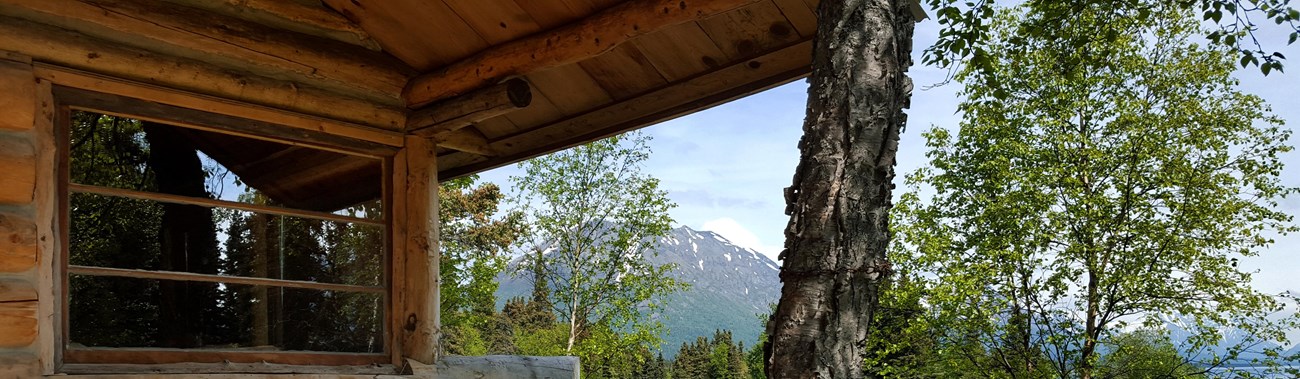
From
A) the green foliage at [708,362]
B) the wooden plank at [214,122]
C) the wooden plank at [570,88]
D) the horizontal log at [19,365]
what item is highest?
the wooden plank at [570,88]

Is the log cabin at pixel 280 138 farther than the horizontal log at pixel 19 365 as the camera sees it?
Yes

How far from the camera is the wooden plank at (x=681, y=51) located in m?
3.96

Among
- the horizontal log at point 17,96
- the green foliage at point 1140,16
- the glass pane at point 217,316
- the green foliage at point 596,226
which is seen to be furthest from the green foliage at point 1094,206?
the horizontal log at point 17,96

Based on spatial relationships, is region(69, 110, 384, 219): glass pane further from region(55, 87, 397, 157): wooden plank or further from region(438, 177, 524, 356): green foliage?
region(438, 177, 524, 356): green foliage

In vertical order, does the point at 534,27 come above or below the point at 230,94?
above

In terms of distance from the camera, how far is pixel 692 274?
150 metres

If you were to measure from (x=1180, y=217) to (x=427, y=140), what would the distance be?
15179mm

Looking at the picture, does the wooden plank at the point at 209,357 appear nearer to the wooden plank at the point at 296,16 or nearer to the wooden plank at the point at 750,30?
the wooden plank at the point at 296,16

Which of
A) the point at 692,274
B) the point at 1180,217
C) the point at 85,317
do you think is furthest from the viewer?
the point at 692,274

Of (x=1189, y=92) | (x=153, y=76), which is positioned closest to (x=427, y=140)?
(x=153, y=76)

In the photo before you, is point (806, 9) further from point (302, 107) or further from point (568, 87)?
point (302, 107)

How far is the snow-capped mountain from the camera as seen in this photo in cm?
14688

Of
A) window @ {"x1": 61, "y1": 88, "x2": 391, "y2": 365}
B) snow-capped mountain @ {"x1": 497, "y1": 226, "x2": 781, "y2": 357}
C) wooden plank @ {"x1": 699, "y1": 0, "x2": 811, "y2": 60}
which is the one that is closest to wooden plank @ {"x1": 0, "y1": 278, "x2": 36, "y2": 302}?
window @ {"x1": 61, "y1": 88, "x2": 391, "y2": 365}

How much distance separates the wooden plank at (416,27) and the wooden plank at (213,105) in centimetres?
39
